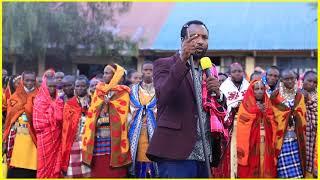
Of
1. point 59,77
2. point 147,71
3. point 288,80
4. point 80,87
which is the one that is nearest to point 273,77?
point 288,80

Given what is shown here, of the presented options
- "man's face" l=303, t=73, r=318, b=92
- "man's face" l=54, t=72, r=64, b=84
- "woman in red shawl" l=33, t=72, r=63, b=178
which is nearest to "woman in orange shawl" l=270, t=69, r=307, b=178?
"man's face" l=303, t=73, r=318, b=92

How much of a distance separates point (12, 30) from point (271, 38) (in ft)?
28.4

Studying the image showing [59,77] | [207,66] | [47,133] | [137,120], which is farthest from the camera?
[59,77]

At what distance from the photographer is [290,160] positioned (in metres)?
6.55

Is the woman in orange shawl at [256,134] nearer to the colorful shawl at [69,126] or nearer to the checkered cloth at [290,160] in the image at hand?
the checkered cloth at [290,160]

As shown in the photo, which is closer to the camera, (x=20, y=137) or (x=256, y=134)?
(x=256, y=134)

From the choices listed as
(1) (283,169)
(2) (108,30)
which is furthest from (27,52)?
(1) (283,169)

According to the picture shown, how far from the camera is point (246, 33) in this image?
1855 cm

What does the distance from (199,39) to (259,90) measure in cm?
340

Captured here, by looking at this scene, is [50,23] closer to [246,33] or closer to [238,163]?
[246,33]

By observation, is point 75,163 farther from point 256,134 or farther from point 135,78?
point 256,134

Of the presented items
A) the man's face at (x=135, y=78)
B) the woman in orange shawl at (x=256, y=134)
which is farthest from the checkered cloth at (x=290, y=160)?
the man's face at (x=135, y=78)

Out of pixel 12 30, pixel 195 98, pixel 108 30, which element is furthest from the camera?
pixel 108 30

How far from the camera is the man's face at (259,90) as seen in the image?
656 cm
